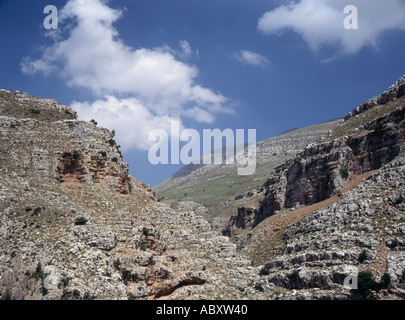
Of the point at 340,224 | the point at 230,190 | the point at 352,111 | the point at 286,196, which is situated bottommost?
the point at 340,224

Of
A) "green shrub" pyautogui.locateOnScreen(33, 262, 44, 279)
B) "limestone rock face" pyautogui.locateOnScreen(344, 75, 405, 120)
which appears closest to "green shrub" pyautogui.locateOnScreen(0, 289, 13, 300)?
"green shrub" pyautogui.locateOnScreen(33, 262, 44, 279)

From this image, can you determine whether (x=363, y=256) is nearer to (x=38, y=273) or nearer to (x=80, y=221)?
(x=80, y=221)

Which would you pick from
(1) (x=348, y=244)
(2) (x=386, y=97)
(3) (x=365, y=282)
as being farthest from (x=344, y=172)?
(3) (x=365, y=282)

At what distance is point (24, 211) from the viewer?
32750mm

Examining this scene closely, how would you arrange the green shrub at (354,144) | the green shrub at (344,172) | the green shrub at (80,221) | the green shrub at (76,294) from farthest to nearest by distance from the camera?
the green shrub at (354,144) < the green shrub at (344,172) < the green shrub at (80,221) < the green shrub at (76,294)

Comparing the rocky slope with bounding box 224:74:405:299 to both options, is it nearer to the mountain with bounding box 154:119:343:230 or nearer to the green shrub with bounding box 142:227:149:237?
the green shrub with bounding box 142:227:149:237

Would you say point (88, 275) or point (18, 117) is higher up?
point (18, 117)

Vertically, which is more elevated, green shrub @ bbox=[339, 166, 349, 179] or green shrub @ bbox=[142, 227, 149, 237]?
green shrub @ bbox=[339, 166, 349, 179]

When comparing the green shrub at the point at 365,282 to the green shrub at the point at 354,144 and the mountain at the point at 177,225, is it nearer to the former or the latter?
the mountain at the point at 177,225

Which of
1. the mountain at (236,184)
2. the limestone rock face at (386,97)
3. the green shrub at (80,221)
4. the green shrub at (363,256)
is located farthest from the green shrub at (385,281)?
the mountain at (236,184)
